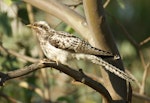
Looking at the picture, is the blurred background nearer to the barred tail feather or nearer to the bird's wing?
the bird's wing

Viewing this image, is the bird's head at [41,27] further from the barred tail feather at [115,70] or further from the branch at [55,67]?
the branch at [55,67]

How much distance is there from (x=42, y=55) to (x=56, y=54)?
153 cm

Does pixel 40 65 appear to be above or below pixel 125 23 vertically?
below

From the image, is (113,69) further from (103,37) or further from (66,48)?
(66,48)

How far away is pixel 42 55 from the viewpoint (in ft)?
16.0

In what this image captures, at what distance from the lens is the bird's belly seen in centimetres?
331

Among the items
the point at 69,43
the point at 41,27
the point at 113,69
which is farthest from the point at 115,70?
the point at 41,27

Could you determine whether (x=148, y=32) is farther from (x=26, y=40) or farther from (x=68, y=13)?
(x=68, y=13)

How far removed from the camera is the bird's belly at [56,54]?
3.31 metres

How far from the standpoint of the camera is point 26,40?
5.40m

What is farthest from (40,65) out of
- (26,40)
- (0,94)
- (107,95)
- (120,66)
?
(26,40)

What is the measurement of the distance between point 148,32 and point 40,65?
11.4ft

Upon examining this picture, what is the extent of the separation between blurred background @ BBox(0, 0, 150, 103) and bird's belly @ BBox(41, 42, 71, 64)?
944mm

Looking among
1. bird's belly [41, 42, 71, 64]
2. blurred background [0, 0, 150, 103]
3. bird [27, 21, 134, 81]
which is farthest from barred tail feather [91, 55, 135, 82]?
blurred background [0, 0, 150, 103]
